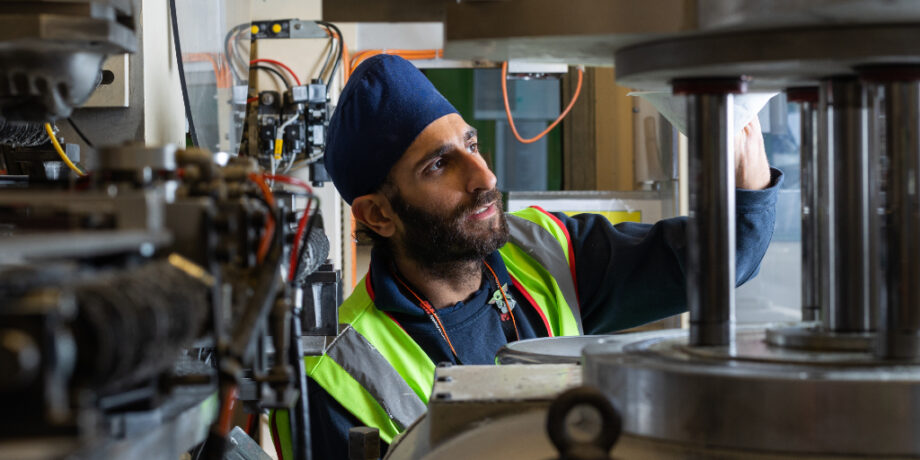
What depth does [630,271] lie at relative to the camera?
1.99 metres

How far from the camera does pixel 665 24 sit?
0.65 metres

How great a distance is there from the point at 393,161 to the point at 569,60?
1.17 m

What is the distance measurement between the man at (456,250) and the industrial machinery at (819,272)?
3.37 feet

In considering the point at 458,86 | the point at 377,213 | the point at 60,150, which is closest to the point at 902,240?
the point at 60,150

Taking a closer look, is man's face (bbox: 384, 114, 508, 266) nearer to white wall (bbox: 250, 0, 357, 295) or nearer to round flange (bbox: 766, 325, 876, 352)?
white wall (bbox: 250, 0, 357, 295)

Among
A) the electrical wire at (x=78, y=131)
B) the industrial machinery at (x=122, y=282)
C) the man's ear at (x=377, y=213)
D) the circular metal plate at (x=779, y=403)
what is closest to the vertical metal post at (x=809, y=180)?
the circular metal plate at (x=779, y=403)

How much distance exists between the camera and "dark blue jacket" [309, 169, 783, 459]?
1.77 m

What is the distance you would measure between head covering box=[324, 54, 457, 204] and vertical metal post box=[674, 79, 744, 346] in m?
1.22

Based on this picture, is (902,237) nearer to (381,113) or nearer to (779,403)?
(779,403)

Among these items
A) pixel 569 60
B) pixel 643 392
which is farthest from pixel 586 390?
pixel 569 60

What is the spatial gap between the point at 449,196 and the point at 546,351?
0.94m

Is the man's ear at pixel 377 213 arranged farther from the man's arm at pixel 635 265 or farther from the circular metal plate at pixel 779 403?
the circular metal plate at pixel 779 403

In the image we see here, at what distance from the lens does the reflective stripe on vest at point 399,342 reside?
5.52 ft

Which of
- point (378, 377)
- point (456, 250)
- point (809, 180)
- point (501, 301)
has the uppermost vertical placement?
point (809, 180)
